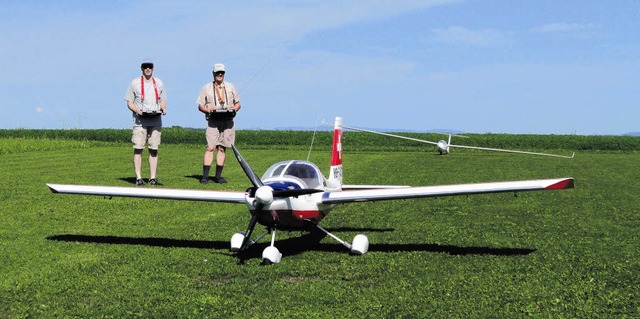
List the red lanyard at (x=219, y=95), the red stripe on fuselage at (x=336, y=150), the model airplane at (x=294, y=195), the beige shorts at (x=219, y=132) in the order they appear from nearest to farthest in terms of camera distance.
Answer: the model airplane at (x=294, y=195)
the red stripe on fuselage at (x=336, y=150)
the red lanyard at (x=219, y=95)
the beige shorts at (x=219, y=132)

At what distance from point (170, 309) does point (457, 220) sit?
6.65m

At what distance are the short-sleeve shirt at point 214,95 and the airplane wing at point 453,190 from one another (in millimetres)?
8036

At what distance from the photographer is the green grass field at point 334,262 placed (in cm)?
606

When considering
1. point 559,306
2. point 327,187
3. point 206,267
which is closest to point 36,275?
point 206,267

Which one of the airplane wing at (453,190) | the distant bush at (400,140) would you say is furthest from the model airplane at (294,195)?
the distant bush at (400,140)

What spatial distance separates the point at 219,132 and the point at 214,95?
38.9 inches

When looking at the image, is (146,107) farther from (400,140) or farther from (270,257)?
(400,140)

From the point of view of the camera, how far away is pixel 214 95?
16.0m

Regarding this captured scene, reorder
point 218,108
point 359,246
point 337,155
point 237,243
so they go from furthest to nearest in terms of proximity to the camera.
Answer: point 218,108 → point 337,155 → point 237,243 → point 359,246

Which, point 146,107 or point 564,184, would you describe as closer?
point 564,184

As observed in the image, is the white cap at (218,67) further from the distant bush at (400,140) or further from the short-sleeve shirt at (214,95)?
the distant bush at (400,140)

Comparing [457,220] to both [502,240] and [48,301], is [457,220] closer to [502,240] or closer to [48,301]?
[502,240]

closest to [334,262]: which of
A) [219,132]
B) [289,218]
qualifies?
[289,218]

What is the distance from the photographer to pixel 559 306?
6.09m
